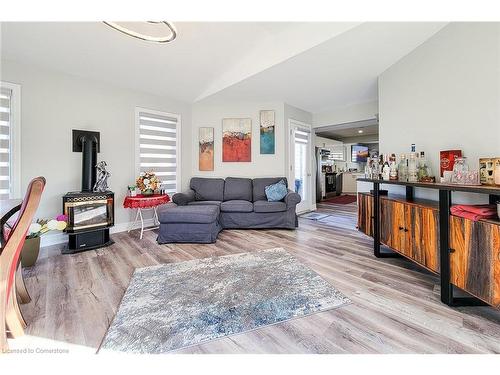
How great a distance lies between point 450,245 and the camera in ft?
5.23

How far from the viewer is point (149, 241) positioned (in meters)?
3.25

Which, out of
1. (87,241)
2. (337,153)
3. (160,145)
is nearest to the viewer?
(87,241)

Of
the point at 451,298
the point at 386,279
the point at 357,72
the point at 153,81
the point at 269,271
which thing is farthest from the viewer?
the point at 153,81

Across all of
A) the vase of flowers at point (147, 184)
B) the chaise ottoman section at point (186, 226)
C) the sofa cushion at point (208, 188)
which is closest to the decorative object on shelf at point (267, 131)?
the sofa cushion at point (208, 188)

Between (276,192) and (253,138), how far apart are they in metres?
1.37

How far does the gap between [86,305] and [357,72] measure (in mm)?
4099

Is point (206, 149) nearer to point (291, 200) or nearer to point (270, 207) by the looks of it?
point (270, 207)

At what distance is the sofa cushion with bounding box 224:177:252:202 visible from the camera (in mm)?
4254

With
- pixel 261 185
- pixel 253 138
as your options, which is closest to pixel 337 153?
pixel 253 138

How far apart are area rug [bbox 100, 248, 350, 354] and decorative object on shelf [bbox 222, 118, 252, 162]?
2631mm

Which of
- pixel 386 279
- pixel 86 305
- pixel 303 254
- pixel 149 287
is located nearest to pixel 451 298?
pixel 386 279

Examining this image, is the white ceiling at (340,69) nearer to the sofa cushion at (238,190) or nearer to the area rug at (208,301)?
the sofa cushion at (238,190)

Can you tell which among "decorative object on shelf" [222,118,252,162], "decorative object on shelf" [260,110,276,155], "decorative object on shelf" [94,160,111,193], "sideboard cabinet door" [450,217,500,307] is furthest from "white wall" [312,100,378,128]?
"decorative object on shelf" [94,160,111,193]
